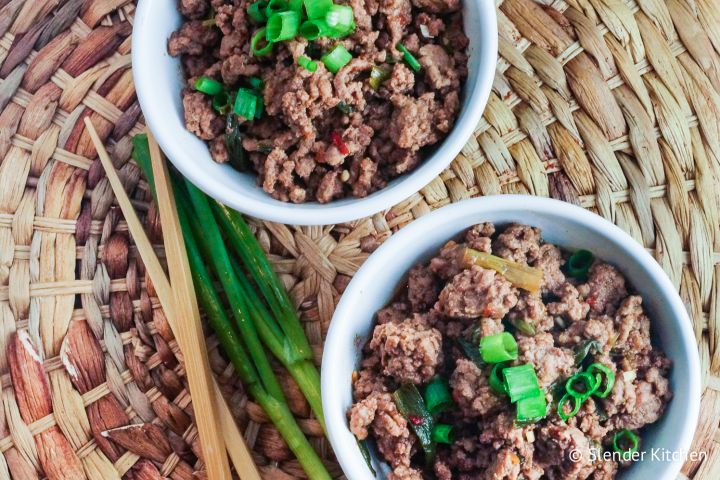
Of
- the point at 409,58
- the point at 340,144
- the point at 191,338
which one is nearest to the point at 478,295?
the point at 340,144

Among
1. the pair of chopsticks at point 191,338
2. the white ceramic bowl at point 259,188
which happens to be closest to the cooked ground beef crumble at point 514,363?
the white ceramic bowl at point 259,188

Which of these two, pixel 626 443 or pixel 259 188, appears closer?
pixel 626 443

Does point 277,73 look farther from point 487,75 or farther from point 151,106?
point 487,75

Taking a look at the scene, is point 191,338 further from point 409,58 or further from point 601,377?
point 601,377

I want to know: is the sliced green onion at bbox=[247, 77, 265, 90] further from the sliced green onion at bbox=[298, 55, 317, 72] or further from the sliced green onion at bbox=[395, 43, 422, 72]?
the sliced green onion at bbox=[395, 43, 422, 72]

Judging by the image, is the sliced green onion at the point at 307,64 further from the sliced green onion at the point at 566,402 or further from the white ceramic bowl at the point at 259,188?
the sliced green onion at the point at 566,402
